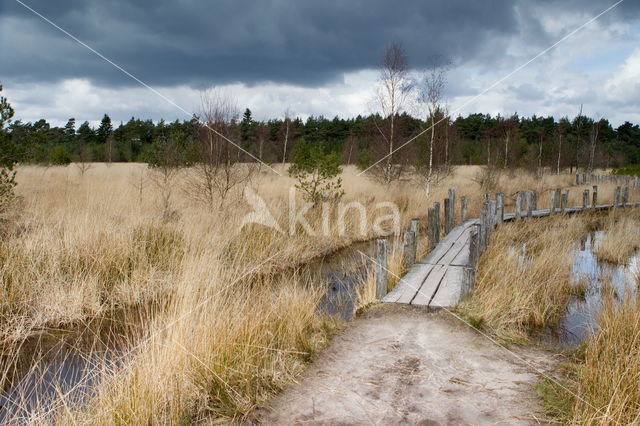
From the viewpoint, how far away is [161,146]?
523 inches

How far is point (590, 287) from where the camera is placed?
7219mm

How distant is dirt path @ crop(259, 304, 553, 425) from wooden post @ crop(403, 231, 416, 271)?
193 cm

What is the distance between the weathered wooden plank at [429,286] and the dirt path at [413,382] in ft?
1.77

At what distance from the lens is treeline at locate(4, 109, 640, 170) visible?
422 inches

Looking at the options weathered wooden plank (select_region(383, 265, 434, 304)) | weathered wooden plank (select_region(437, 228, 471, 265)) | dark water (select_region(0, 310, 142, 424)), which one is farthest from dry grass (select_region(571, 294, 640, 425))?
dark water (select_region(0, 310, 142, 424))

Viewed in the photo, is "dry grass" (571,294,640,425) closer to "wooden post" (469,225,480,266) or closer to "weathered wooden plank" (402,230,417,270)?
"wooden post" (469,225,480,266)

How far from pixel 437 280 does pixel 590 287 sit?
9.17 feet

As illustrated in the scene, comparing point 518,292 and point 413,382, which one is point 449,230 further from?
point 413,382

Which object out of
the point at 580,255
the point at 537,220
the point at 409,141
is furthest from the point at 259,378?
the point at 409,141

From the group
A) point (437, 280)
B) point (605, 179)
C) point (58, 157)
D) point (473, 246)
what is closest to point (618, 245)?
point (473, 246)

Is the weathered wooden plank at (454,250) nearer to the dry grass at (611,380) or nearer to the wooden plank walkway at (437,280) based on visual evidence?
the wooden plank walkway at (437,280)

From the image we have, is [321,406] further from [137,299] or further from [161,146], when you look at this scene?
[161,146]

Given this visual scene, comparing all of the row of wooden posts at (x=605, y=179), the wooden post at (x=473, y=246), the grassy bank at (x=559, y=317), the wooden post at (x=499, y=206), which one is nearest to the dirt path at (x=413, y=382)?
the grassy bank at (x=559, y=317)

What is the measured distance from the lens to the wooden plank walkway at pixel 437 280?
17.8ft
